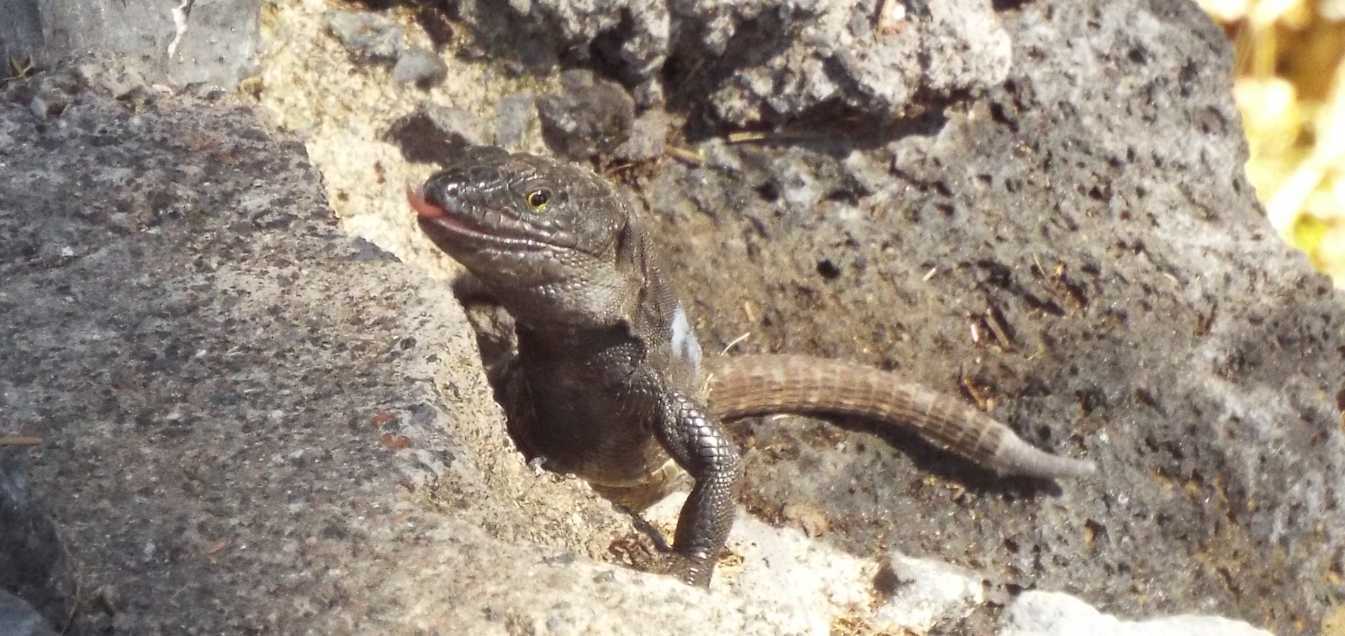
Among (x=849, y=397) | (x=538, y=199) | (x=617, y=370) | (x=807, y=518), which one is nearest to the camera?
(x=538, y=199)

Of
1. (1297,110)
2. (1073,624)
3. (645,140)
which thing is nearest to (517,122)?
(645,140)

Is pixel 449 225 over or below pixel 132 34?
below

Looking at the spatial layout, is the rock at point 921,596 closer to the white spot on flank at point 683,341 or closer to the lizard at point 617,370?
the lizard at point 617,370

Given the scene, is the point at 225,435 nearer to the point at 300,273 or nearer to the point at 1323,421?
the point at 300,273

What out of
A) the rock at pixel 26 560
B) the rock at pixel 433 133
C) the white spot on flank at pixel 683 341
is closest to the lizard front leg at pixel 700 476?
the white spot on flank at pixel 683 341

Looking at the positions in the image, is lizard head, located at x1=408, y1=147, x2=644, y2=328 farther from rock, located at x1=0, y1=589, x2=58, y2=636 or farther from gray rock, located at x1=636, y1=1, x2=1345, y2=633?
rock, located at x1=0, y1=589, x2=58, y2=636

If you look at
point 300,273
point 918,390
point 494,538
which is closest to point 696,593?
point 494,538

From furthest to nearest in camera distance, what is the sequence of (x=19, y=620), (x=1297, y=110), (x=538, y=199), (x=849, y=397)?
(x=1297, y=110) → (x=849, y=397) → (x=538, y=199) → (x=19, y=620)

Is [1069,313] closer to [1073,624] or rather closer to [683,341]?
[1073,624]
